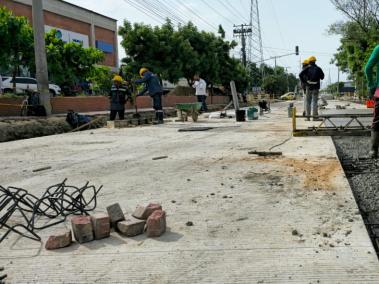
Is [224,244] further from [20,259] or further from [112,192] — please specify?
[112,192]

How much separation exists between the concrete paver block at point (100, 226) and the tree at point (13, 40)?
53.6 ft

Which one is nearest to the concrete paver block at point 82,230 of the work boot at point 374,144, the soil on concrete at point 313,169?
the soil on concrete at point 313,169

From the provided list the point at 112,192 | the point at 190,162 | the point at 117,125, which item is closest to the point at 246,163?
the point at 190,162

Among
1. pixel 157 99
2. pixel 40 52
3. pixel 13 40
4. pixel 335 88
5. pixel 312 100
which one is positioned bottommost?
pixel 312 100

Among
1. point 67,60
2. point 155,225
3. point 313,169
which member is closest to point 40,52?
point 67,60

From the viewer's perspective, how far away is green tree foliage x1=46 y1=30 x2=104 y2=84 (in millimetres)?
20797

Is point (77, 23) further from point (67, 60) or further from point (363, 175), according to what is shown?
point (363, 175)

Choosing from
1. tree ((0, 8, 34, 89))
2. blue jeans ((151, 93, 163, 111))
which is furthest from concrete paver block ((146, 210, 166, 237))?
tree ((0, 8, 34, 89))

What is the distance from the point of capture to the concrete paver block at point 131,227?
10.8ft

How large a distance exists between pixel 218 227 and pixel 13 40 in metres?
17.1

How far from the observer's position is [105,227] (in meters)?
3.29

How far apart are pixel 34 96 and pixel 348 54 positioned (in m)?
39.1

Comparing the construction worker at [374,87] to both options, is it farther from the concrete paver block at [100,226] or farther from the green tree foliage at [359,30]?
the green tree foliage at [359,30]

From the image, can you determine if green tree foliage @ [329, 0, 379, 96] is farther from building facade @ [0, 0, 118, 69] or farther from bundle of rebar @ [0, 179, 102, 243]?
bundle of rebar @ [0, 179, 102, 243]
